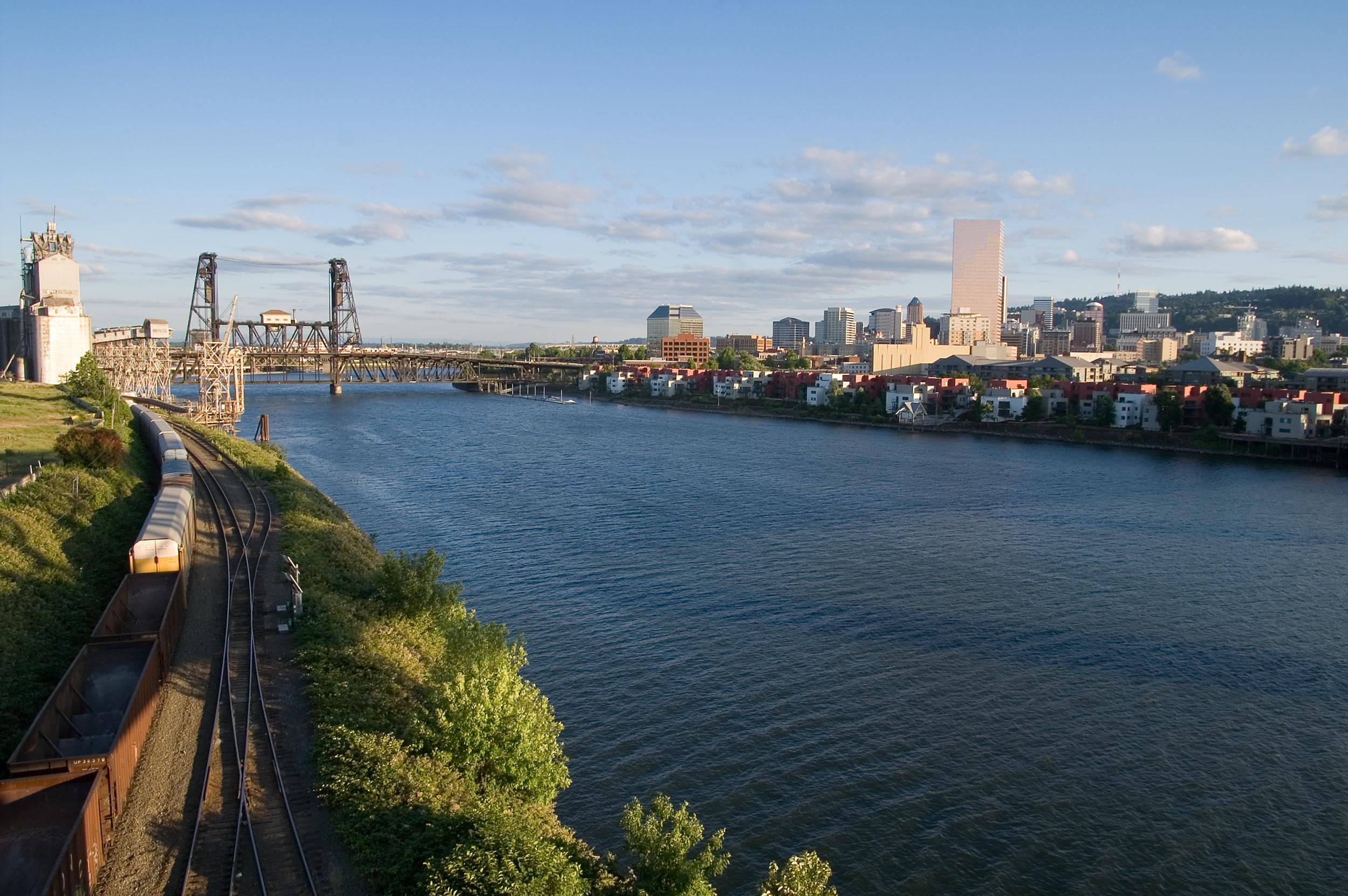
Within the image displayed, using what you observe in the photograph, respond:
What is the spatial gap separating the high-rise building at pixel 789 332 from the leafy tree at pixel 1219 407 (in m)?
86.1

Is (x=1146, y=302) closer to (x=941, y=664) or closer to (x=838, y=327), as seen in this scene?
(x=838, y=327)

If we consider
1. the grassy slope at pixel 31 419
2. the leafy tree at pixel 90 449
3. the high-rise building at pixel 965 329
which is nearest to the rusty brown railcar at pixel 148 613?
the grassy slope at pixel 31 419

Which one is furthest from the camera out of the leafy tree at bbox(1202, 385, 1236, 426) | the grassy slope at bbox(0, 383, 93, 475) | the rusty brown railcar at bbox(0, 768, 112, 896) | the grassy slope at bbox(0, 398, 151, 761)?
the leafy tree at bbox(1202, 385, 1236, 426)

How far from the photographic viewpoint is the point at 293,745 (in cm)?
505

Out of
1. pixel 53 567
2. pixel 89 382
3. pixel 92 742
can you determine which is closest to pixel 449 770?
pixel 92 742

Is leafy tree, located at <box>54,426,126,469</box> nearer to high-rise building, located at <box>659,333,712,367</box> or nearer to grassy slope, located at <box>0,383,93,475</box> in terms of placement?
grassy slope, located at <box>0,383,93,475</box>

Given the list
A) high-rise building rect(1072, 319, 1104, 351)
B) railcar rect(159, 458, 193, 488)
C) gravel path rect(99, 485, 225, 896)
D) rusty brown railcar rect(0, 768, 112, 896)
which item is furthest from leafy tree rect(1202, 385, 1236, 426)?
high-rise building rect(1072, 319, 1104, 351)

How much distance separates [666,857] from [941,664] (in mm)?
4760

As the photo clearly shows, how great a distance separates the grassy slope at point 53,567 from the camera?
580 cm

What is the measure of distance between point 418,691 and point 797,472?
48.6ft

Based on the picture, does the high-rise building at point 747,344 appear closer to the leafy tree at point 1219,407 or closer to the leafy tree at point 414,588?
the leafy tree at point 1219,407

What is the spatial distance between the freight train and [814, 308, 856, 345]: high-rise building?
110 metres

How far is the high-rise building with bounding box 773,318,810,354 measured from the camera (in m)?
116

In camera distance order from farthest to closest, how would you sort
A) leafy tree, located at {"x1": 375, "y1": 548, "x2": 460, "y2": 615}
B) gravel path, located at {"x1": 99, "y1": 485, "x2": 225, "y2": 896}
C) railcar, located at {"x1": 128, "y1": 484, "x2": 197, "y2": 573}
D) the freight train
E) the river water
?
leafy tree, located at {"x1": 375, "y1": 548, "x2": 460, "y2": 615}
railcar, located at {"x1": 128, "y1": 484, "x2": 197, "y2": 573}
the river water
gravel path, located at {"x1": 99, "y1": 485, "x2": 225, "y2": 896}
the freight train
